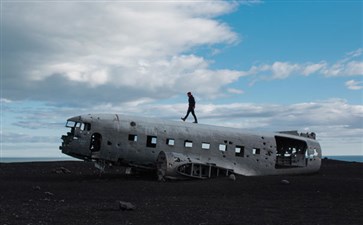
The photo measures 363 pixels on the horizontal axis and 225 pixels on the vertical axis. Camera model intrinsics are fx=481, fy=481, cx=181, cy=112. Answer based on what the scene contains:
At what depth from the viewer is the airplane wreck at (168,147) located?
29016mm

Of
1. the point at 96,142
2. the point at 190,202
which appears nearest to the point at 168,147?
the point at 96,142

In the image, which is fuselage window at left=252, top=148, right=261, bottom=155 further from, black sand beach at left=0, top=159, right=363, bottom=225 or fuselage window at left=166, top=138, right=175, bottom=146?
fuselage window at left=166, top=138, right=175, bottom=146

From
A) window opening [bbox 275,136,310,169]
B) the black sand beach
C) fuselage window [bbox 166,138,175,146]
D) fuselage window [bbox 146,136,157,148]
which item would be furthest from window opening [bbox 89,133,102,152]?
window opening [bbox 275,136,310,169]

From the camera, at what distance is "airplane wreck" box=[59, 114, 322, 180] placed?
29016mm

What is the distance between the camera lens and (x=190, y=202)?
2053cm

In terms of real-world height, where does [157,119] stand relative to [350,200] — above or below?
above

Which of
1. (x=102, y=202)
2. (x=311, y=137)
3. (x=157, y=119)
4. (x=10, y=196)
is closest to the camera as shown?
(x=102, y=202)

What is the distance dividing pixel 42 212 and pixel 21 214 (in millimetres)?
792

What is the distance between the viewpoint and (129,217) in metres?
15.7

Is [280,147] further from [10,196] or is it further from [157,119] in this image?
[10,196]

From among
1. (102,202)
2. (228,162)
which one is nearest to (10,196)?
(102,202)

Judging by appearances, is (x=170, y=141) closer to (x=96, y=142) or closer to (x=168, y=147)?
(x=168, y=147)

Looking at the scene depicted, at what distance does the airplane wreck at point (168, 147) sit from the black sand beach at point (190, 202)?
1408mm

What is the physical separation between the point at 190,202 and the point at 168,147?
32.2 feet
